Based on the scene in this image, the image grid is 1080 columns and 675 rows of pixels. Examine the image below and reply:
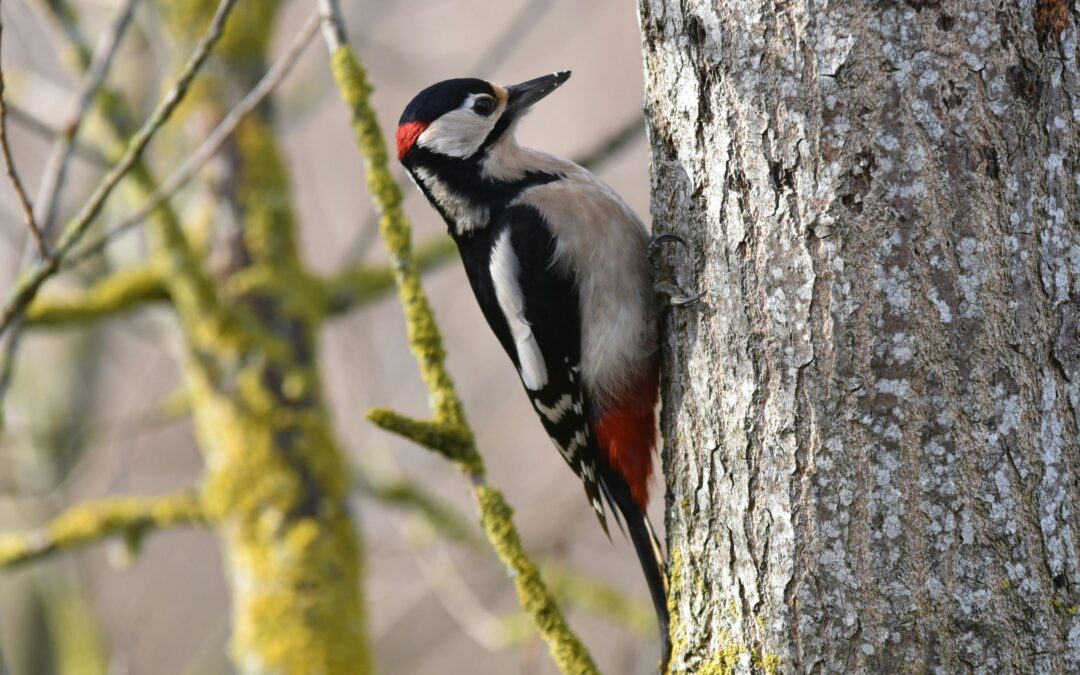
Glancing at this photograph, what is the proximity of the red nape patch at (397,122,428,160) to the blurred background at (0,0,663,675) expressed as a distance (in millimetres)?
882

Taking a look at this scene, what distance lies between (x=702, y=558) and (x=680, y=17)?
3.35 feet

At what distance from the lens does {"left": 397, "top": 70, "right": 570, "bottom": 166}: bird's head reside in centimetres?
279

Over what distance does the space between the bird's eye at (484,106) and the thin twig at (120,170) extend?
786 mm

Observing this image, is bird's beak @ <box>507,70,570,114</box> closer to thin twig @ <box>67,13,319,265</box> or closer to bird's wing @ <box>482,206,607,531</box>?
bird's wing @ <box>482,206,607,531</box>

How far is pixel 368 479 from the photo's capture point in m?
4.34

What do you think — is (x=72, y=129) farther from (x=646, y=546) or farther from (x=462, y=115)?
(x=646, y=546)

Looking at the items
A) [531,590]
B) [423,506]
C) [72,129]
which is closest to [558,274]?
[531,590]

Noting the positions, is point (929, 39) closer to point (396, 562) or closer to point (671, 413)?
point (671, 413)

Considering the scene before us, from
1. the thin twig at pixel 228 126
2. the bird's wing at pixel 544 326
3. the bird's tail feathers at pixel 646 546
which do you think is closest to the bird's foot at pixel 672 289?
the bird's wing at pixel 544 326

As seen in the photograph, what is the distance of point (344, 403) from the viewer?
864cm

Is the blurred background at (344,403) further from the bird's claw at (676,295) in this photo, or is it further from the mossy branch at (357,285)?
the bird's claw at (676,295)

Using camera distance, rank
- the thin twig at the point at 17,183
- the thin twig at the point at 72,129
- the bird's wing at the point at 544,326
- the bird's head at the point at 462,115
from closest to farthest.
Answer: the thin twig at the point at 17,183, the thin twig at the point at 72,129, the bird's wing at the point at 544,326, the bird's head at the point at 462,115

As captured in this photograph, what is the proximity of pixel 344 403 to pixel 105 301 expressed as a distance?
16.2ft

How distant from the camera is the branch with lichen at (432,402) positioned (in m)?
2.21
